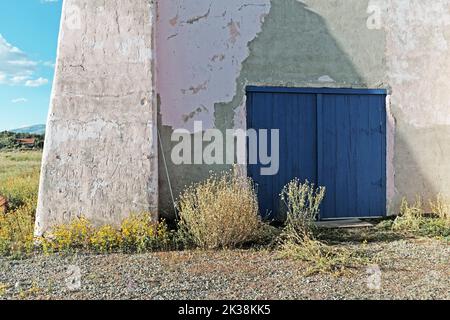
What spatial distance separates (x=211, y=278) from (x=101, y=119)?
2.96 metres

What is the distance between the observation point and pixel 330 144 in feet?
26.9

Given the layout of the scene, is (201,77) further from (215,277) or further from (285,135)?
(215,277)

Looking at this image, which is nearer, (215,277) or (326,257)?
(215,277)

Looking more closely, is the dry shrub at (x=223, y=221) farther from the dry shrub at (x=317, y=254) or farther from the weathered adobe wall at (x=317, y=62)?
the weathered adobe wall at (x=317, y=62)

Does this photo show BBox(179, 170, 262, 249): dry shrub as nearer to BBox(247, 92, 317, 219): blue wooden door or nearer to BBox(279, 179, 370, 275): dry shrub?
BBox(279, 179, 370, 275): dry shrub

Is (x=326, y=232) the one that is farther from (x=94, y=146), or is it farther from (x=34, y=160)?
(x=34, y=160)

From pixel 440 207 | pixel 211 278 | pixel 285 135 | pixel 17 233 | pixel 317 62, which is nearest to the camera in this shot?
pixel 211 278

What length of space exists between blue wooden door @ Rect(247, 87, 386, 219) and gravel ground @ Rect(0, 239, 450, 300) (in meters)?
2.22

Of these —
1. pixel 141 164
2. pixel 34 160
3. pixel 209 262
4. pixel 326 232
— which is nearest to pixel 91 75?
pixel 141 164

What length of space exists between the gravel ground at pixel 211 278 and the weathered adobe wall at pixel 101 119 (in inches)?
37.4

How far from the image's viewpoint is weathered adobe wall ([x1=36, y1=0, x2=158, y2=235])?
6449mm

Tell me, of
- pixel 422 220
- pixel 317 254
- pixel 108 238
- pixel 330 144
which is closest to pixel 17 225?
pixel 108 238

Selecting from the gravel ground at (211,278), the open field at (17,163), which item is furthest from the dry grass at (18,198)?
the gravel ground at (211,278)

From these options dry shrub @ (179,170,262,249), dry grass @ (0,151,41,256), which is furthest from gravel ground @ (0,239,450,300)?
dry grass @ (0,151,41,256)
